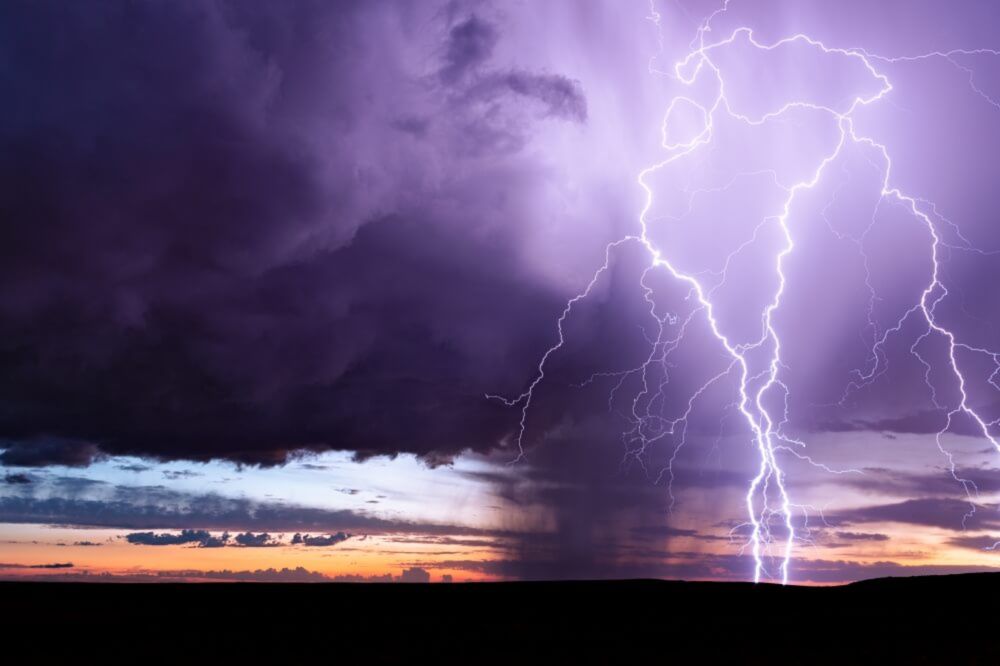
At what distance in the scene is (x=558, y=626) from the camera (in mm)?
23016

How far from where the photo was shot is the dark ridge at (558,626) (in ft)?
59.3

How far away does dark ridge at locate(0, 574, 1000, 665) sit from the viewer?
18078 mm

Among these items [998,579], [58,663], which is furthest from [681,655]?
[998,579]

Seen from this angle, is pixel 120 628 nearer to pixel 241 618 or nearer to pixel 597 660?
pixel 241 618

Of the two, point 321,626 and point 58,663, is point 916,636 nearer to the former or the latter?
point 321,626

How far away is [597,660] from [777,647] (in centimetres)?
459

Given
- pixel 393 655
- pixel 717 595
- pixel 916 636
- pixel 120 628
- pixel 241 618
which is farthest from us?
pixel 717 595

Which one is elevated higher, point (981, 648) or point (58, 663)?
point (981, 648)

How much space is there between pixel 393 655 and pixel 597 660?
454 centimetres

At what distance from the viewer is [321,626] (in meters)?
23.7

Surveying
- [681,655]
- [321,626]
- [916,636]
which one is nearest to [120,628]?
[321,626]

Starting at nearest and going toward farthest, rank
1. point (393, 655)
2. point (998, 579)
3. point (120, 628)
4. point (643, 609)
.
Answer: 1. point (393, 655)
2. point (120, 628)
3. point (643, 609)
4. point (998, 579)

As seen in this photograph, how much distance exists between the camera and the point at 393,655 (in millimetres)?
18125

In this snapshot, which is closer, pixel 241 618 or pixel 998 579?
pixel 241 618
